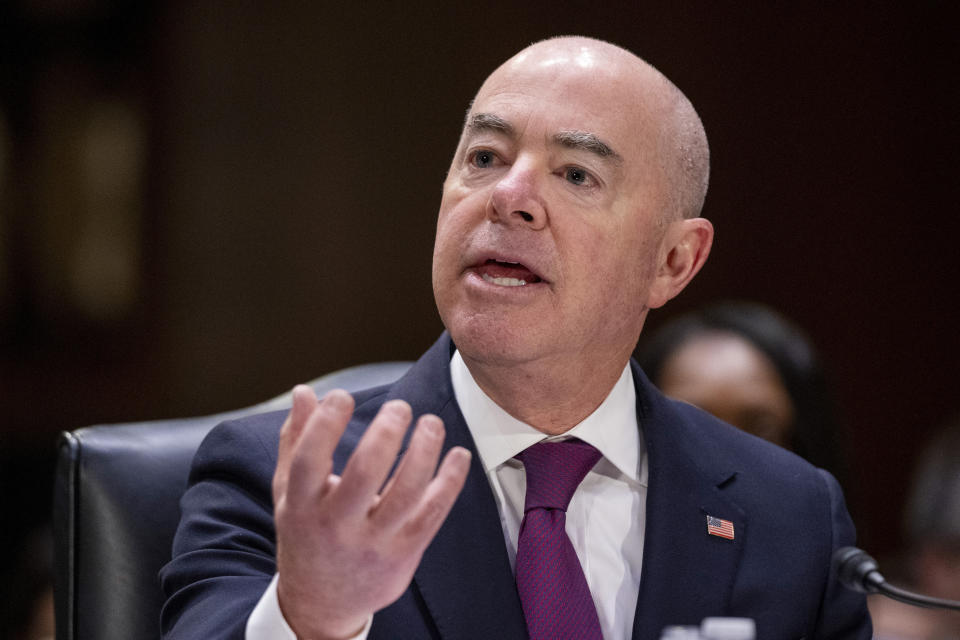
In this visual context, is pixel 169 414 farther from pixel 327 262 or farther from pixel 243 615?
pixel 243 615

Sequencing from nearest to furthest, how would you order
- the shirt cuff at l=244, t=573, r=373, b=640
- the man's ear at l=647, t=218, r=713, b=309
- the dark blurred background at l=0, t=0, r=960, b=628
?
the shirt cuff at l=244, t=573, r=373, b=640
the man's ear at l=647, t=218, r=713, b=309
the dark blurred background at l=0, t=0, r=960, b=628

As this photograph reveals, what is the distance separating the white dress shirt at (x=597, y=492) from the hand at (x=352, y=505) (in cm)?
51

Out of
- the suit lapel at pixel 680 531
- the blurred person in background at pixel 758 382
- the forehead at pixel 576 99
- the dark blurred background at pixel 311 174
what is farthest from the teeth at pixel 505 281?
the dark blurred background at pixel 311 174

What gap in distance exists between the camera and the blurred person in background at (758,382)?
2.84 meters

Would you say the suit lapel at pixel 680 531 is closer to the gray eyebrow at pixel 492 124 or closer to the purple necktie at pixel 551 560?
the purple necktie at pixel 551 560

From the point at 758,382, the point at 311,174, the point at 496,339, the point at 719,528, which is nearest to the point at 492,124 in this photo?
the point at 496,339

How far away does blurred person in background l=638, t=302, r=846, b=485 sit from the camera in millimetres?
2842

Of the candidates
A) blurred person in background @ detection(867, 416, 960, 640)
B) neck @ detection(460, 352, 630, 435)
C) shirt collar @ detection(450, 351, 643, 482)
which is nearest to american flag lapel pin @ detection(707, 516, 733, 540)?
shirt collar @ detection(450, 351, 643, 482)

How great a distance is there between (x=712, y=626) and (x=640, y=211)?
79 centimetres

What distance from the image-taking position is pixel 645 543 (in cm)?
170

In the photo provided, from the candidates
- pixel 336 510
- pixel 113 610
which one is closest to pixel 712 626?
pixel 336 510

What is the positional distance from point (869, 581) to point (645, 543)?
376 millimetres

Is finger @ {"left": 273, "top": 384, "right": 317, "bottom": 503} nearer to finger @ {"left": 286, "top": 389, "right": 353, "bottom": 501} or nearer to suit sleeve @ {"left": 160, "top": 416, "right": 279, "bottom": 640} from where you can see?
finger @ {"left": 286, "top": 389, "right": 353, "bottom": 501}

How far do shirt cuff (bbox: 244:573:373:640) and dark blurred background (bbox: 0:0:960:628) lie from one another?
10.4 ft
